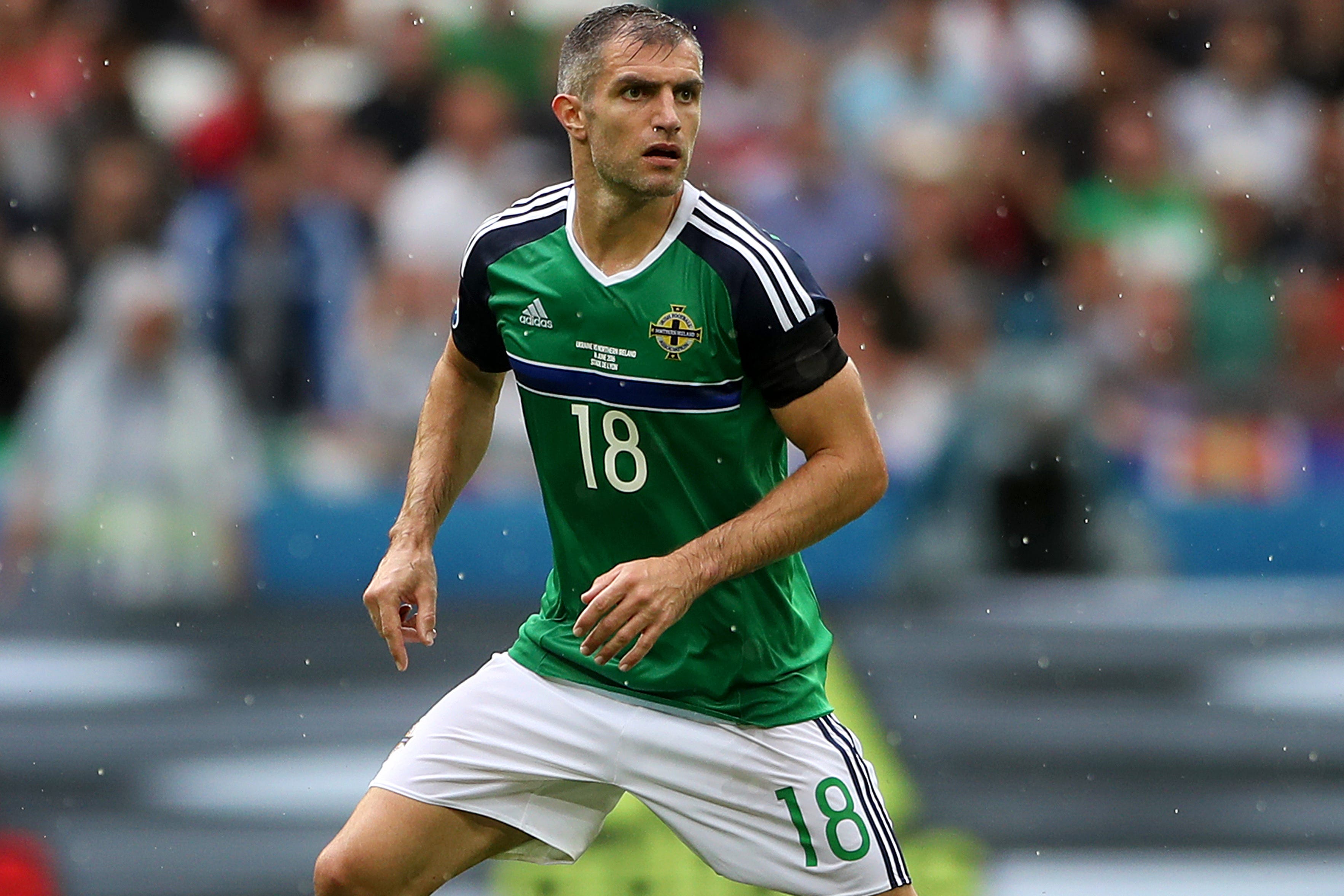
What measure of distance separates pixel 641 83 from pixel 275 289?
5.09 metres

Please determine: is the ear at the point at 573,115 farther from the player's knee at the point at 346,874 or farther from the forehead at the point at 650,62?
the player's knee at the point at 346,874

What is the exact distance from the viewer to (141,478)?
8.02 m

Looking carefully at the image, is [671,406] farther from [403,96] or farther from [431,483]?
[403,96]

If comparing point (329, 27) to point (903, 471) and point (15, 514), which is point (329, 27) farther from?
point (903, 471)

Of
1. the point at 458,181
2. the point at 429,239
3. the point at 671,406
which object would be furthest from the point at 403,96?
the point at 671,406

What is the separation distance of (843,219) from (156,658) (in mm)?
3687

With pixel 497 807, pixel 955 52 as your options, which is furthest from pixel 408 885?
pixel 955 52

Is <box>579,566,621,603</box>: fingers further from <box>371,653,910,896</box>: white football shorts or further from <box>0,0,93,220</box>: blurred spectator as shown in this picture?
<box>0,0,93,220</box>: blurred spectator

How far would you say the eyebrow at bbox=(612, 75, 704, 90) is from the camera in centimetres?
370

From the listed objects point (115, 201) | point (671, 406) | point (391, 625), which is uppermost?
point (115, 201)

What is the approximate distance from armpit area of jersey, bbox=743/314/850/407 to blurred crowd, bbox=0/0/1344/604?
167 inches

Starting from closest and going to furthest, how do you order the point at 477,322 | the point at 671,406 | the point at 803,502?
the point at 803,502
the point at 671,406
the point at 477,322

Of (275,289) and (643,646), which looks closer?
(643,646)

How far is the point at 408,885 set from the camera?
397cm
